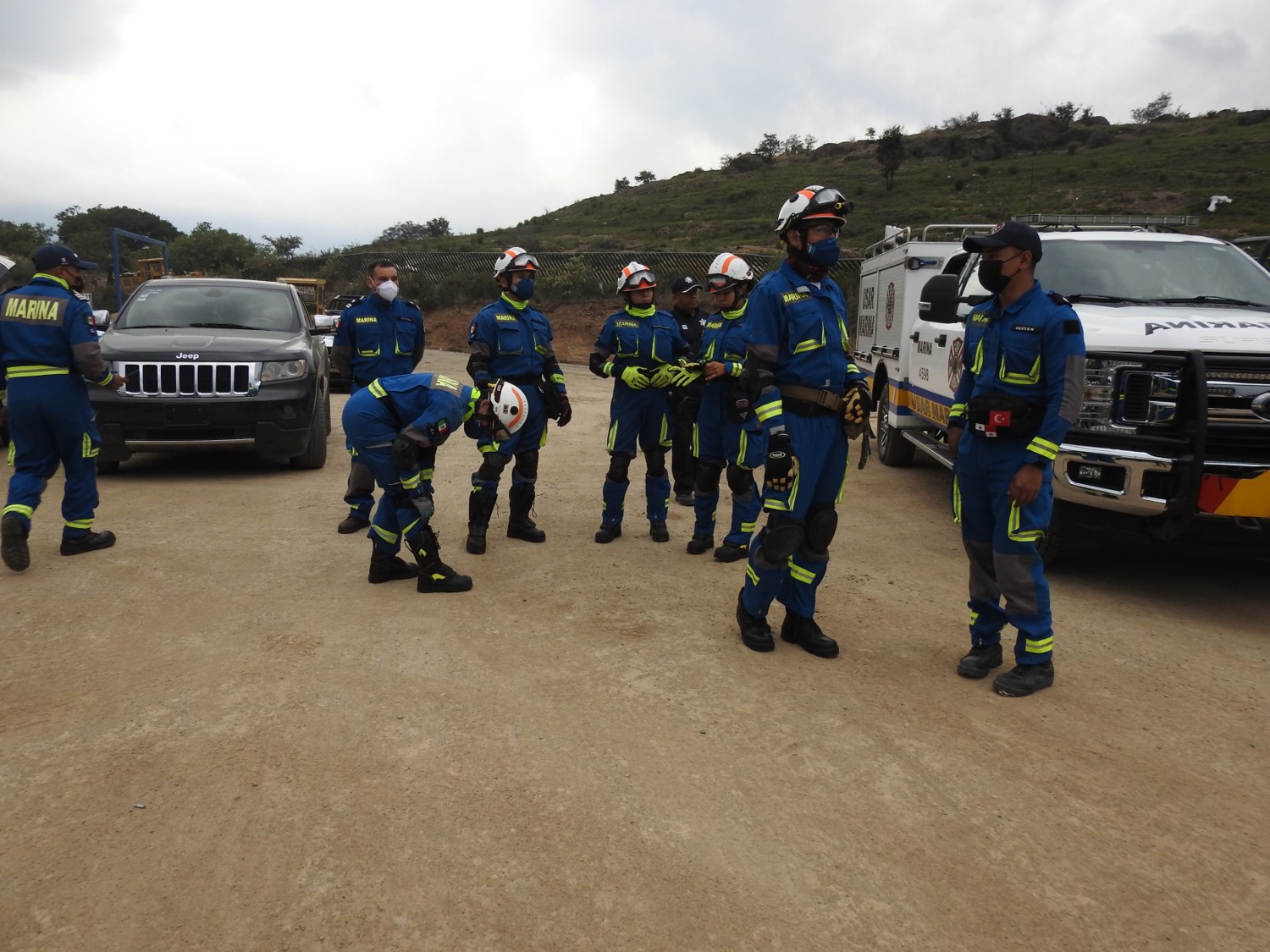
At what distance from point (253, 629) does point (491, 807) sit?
88.5 inches

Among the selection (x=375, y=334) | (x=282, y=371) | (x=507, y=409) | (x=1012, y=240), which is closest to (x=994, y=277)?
(x=1012, y=240)

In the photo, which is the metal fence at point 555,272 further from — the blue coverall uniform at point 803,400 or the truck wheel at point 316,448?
the blue coverall uniform at point 803,400

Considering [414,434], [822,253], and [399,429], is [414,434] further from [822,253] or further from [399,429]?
[822,253]

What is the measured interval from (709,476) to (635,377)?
2.97 feet

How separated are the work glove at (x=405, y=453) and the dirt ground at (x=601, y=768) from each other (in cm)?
79

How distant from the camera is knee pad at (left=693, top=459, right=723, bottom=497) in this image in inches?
268

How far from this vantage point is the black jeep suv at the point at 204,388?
8344 mm

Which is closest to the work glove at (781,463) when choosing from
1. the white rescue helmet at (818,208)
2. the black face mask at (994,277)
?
the white rescue helmet at (818,208)

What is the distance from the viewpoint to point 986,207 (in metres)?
38.1

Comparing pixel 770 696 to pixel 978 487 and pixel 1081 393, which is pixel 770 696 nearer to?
pixel 978 487

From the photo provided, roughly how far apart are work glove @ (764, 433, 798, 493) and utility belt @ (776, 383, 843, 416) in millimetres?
195

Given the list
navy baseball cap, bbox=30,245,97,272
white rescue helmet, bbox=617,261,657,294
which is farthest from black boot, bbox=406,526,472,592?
navy baseball cap, bbox=30,245,97,272

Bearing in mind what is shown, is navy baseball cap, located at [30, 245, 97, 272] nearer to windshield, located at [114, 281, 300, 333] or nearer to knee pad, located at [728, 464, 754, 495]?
windshield, located at [114, 281, 300, 333]

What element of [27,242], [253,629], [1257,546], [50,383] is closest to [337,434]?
[50,383]
